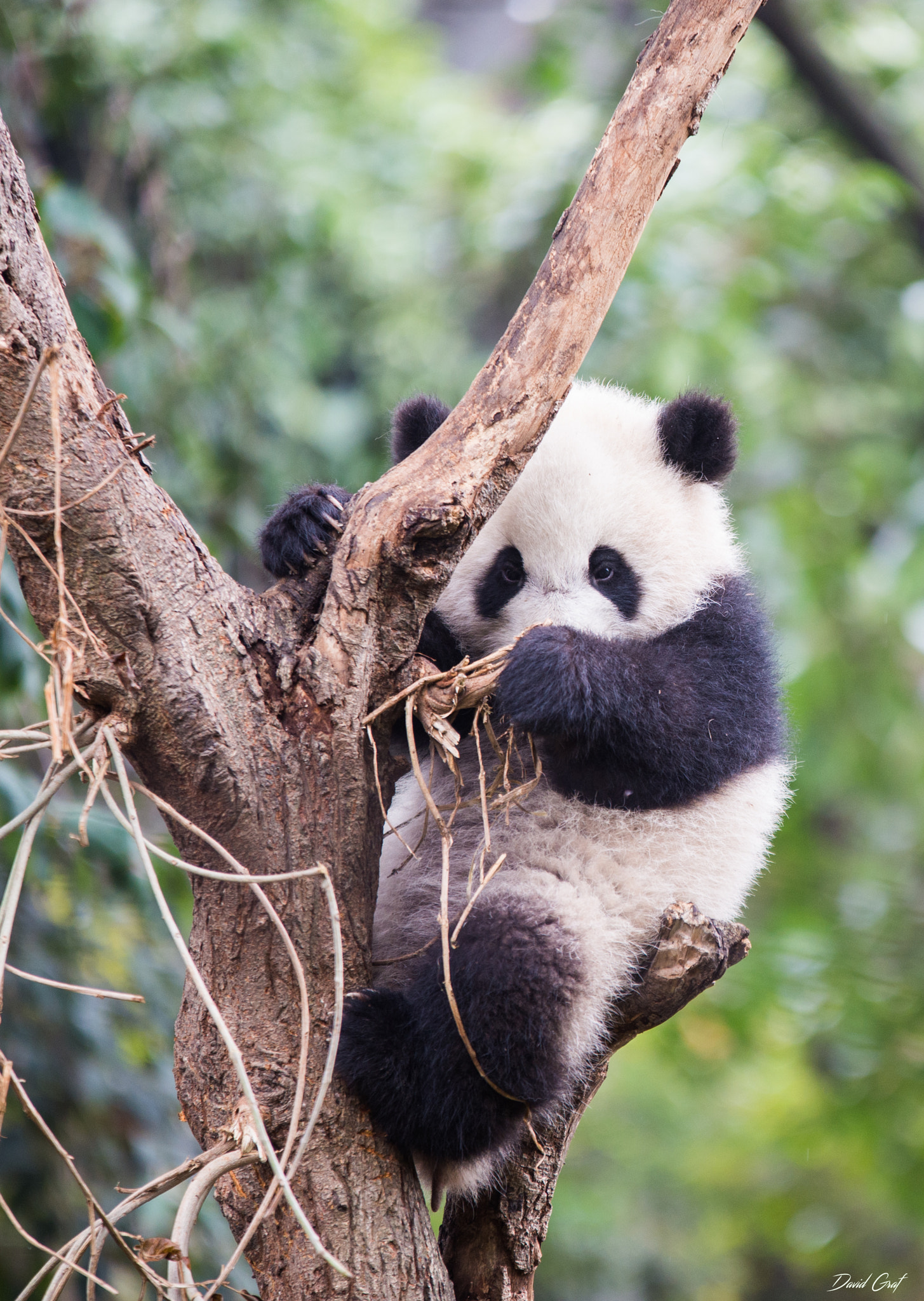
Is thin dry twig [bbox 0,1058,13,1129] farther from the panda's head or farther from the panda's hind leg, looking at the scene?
the panda's head

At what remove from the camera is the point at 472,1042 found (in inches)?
73.3

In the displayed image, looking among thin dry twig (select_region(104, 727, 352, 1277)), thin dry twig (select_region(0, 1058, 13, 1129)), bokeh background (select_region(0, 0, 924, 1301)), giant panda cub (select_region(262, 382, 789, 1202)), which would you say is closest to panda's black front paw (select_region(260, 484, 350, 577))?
giant panda cub (select_region(262, 382, 789, 1202))

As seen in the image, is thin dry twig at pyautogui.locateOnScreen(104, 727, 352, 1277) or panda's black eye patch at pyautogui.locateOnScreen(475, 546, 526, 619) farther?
panda's black eye patch at pyautogui.locateOnScreen(475, 546, 526, 619)

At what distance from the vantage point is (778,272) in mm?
5473

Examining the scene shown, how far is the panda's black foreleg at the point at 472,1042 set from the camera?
1.81 meters

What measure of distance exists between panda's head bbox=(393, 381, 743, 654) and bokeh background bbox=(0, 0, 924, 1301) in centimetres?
113

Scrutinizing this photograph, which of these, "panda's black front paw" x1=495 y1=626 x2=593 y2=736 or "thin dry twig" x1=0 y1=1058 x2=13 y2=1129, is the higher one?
"panda's black front paw" x1=495 y1=626 x2=593 y2=736

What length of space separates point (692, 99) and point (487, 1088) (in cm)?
169

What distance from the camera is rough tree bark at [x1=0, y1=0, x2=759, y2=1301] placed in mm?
1607

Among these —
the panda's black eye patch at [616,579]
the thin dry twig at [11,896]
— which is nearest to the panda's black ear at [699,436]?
the panda's black eye patch at [616,579]

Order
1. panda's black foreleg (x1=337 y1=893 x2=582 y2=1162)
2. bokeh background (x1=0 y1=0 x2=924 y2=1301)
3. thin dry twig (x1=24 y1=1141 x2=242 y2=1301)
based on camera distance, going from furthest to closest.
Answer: bokeh background (x1=0 y1=0 x2=924 y2=1301), panda's black foreleg (x1=337 y1=893 x2=582 y2=1162), thin dry twig (x1=24 y1=1141 x2=242 y2=1301)

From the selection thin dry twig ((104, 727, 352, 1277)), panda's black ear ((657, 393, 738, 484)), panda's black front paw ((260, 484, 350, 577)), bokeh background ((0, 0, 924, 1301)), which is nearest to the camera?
thin dry twig ((104, 727, 352, 1277))

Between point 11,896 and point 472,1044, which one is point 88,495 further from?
point 472,1044

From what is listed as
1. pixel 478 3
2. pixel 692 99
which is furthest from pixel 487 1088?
Answer: pixel 478 3
